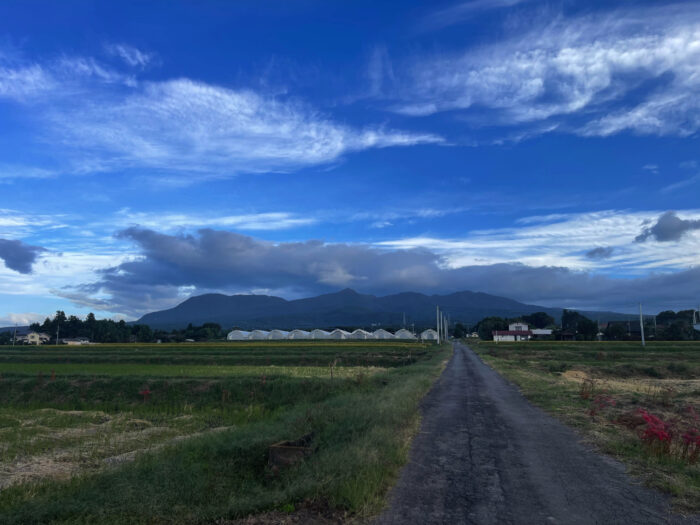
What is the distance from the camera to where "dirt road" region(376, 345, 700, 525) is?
23.2ft

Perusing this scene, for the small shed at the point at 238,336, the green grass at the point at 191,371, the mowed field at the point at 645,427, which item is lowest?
Answer: the green grass at the point at 191,371

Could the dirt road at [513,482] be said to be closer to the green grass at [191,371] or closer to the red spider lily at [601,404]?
the red spider lily at [601,404]

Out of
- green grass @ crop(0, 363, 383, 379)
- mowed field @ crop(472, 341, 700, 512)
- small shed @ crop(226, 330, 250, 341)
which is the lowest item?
green grass @ crop(0, 363, 383, 379)

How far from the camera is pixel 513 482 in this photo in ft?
28.8

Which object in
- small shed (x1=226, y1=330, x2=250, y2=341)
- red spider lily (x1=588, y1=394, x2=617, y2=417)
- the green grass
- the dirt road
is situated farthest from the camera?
small shed (x1=226, y1=330, x2=250, y2=341)

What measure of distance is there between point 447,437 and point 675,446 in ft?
17.2

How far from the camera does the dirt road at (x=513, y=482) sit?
7074mm

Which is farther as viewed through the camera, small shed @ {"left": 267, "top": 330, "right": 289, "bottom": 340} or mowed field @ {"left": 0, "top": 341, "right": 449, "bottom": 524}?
small shed @ {"left": 267, "top": 330, "right": 289, "bottom": 340}

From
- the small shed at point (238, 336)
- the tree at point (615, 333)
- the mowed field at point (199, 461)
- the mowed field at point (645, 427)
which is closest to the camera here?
the mowed field at point (199, 461)

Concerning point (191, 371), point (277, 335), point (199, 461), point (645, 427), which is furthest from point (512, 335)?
point (199, 461)

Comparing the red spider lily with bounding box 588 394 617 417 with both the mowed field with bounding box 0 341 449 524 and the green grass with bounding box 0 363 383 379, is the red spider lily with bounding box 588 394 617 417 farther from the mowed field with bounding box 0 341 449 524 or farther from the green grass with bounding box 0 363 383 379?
the green grass with bounding box 0 363 383 379

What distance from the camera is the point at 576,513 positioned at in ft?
23.5

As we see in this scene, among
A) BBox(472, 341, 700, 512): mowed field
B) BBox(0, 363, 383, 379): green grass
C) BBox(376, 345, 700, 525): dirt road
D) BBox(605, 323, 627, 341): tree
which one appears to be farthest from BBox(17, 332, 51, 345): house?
BBox(605, 323, 627, 341): tree

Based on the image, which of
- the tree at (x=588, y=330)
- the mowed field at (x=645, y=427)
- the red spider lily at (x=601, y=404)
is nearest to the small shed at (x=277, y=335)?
the tree at (x=588, y=330)
